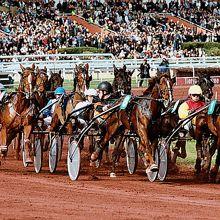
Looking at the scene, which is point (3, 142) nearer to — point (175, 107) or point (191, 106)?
point (175, 107)

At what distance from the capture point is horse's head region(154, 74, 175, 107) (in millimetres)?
15023

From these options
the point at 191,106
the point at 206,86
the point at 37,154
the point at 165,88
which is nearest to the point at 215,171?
the point at 191,106

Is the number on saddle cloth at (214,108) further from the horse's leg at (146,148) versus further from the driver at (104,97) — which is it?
the driver at (104,97)

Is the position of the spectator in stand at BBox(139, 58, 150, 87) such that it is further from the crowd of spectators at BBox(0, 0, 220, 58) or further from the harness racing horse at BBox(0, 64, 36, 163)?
the harness racing horse at BBox(0, 64, 36, 163)

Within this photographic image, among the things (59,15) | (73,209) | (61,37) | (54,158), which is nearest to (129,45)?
(61,37)

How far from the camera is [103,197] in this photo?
12938 millimetres

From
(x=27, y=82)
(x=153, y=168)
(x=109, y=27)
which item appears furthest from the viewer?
(x=109, y=27)

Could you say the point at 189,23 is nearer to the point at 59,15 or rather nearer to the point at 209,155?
the point at 59,15

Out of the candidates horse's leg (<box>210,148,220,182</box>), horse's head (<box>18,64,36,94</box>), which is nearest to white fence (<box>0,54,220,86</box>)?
horse's head (<box>18,64,36,94</box>)

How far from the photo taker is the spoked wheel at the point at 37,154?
17078mm

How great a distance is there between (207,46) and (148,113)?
3517 cm

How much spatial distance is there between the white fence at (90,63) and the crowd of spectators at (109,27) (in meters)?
2.39

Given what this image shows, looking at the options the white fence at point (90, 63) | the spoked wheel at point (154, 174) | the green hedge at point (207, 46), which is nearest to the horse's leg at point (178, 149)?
the spoked wheel at point (154, 174)

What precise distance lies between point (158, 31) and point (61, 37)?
8080 millimetres
